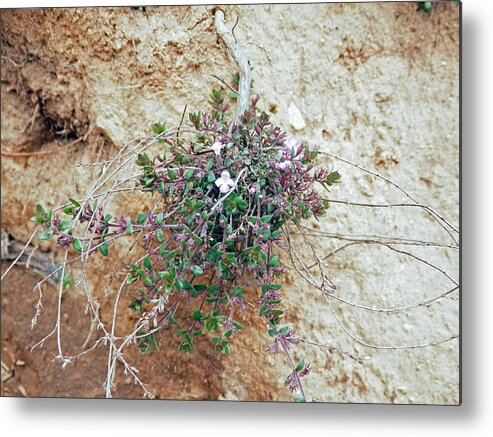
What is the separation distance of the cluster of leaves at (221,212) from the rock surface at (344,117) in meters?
0.16

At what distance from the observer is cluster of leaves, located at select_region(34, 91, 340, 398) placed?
1149 millimetres

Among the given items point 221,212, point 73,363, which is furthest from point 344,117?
point 73,363

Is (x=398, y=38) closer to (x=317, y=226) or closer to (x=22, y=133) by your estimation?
(x=317, y=226)

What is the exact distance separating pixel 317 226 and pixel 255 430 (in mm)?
546

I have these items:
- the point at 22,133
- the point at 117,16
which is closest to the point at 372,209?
the point at 117,16

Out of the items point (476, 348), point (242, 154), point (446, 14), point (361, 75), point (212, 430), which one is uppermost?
point (446, 14)

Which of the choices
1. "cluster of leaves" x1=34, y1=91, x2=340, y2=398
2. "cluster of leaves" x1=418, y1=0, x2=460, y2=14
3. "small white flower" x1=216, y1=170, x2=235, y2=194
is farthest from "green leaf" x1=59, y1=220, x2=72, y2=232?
"cluster of leaves" x1=418, y1=0, x2=460, y2=14

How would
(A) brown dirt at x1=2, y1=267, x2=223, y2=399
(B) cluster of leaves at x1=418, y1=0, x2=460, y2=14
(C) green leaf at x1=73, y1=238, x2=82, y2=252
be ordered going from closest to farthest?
1. (C) green leaf at x1=73, y1=238, x2=82, y2=252
2. (B) cluster of leaves at x1=418, y1=0, x2=460, y2=14
3. (A) brown dirt at x1=2, y1=267, x2=223, y2=399

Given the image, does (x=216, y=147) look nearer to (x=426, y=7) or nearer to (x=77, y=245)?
(x=77, y=245)

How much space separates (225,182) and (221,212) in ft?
0.22

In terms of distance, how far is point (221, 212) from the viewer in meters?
1.15

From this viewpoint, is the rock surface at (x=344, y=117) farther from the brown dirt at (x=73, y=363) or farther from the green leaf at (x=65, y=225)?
the green leaf at (x=65, y=225)

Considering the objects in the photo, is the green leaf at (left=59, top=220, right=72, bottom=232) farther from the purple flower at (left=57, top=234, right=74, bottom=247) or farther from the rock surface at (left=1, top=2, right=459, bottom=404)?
the rock surface at (left=1, top=2, right=459, bottom=404)

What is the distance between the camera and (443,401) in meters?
1.28
